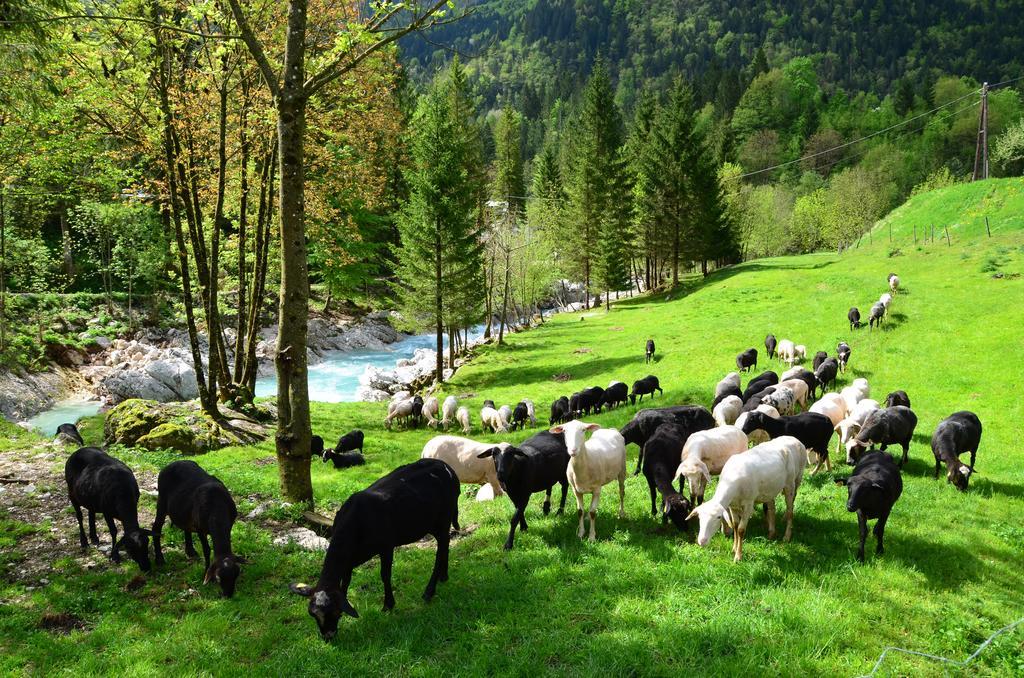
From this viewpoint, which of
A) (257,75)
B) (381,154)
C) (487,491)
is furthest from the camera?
(381,154)

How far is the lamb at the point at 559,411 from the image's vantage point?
2135 centimetres

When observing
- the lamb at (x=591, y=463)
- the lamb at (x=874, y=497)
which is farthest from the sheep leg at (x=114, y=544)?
the lamb at (x=874, y=497)

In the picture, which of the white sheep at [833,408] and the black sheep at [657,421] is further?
the white sheep at [833,408]

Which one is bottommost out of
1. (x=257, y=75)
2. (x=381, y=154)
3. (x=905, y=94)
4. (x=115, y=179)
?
(x=115, y=179)

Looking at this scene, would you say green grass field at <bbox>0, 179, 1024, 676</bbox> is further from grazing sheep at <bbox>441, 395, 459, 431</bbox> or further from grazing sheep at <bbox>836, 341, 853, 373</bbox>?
grazing sheep at <bbox>441, 395, 459, 431</bbox>

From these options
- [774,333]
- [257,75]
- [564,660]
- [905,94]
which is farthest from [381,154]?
[905,94]

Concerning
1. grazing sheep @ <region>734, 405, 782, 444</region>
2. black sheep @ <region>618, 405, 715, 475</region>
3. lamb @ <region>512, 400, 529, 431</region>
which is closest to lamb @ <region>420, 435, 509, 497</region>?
black sheep @ <region>618, 405, 715, 475</region>

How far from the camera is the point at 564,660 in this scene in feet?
17.4

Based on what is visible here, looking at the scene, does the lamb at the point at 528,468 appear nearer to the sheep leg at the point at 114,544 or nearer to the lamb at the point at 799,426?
the lamb at the point at 799,426

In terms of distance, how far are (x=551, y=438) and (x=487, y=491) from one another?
1.88m

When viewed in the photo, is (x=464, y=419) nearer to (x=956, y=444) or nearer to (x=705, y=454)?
(x=705, y=454)

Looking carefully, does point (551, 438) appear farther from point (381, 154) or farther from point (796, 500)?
point (381, 154)

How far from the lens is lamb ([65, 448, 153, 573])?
720 cm

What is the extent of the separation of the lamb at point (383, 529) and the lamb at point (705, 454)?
3782mm
